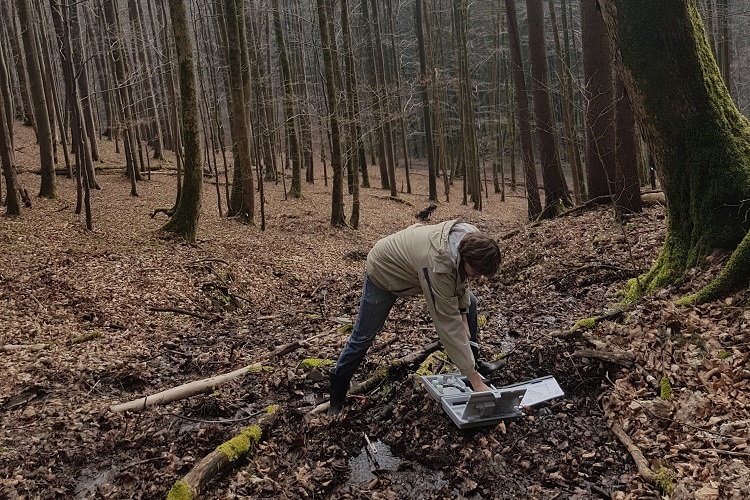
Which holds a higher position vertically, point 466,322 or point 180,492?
point 466,322

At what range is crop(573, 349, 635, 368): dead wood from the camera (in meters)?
4.45

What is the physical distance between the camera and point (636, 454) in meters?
3.58

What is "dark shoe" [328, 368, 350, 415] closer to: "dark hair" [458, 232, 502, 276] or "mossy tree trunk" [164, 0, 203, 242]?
"dark hair" [458, 232, 502, 276]

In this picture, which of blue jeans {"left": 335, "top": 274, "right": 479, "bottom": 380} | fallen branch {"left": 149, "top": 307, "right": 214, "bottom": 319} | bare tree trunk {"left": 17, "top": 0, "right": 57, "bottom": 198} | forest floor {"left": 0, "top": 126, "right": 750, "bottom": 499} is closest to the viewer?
forest floor {"left": 0, "top": 126, "right": 750, "bottom": 499}

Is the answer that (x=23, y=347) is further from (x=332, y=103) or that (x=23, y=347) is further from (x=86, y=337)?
(x=332, y=103)

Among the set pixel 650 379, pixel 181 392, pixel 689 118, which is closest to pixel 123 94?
pixel 181 392

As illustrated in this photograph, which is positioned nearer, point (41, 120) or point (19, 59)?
point (41, 120)

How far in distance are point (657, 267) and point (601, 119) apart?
6133mm

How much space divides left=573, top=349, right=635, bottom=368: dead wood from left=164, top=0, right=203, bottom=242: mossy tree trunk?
371 inches

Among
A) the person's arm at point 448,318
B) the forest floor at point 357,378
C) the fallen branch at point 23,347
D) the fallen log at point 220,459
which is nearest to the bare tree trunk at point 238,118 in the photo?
the forest floor at point 357,378

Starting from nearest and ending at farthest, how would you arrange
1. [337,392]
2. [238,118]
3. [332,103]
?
1. [337,392]
2. [238,118]
3. [332,103]

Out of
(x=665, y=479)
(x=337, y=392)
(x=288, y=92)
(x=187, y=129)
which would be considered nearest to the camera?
(x=665, y=479)

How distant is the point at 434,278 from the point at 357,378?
6.68 feet

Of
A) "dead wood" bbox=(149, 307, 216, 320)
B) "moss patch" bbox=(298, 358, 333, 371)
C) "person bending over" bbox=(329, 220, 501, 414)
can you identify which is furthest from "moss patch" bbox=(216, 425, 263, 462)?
"dead wood" bbox=(149, 307, 216, 320)
